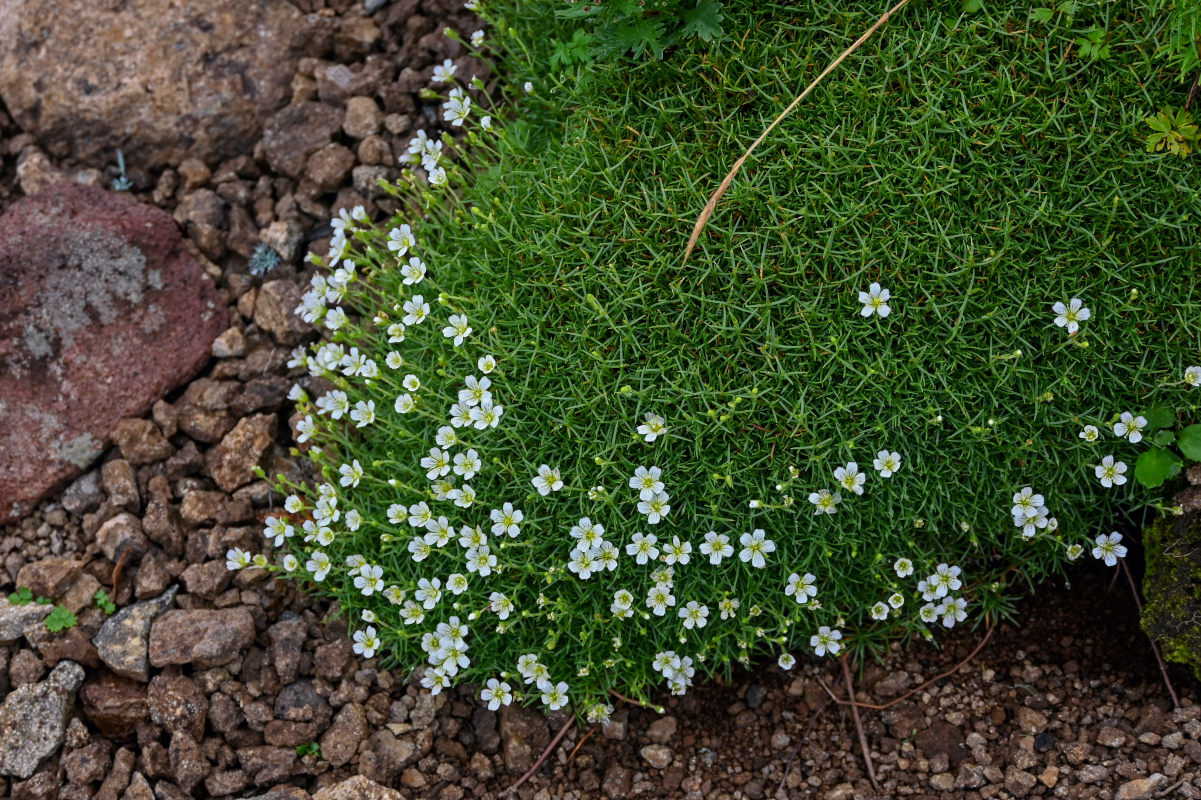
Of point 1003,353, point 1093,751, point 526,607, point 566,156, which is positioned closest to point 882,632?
point 1093,751

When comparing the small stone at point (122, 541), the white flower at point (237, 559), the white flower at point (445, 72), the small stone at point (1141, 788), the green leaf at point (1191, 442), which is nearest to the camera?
the small stone at point (1141, 788)

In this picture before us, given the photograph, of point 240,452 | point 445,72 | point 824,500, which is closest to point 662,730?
point 824,500

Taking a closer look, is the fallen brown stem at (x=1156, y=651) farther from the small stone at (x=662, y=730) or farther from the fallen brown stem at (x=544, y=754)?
the fallen brown stem at (x=544, y=754)

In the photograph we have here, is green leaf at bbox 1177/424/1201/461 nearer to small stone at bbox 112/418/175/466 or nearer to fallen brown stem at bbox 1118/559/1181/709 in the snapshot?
fallen brown stem at bbox 1118/559/1181/709

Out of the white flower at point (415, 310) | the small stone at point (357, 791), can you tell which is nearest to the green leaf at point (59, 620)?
the small stone at point (357, 791)

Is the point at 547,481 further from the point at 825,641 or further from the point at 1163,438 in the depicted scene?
the point at 1163,438

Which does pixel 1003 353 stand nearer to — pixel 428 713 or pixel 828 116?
pixel 828 116
